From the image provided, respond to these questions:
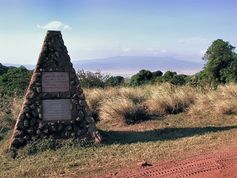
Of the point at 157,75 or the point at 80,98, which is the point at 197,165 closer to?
the point at 80,98

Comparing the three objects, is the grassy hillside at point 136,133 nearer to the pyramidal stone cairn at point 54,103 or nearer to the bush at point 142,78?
the pyramidal stone cairn at point 54,103

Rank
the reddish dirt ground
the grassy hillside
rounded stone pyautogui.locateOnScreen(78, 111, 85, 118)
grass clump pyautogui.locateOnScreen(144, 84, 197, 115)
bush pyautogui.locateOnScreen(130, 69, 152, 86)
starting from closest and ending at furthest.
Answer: the reddish dirt ground < the grassy hillside < rounded stone pyautogui.locateOnScreen(78, 111, 85, 118) < grass clump pyautogui.locateOnScreen(144, 84, 197, 115) < bush pyautogui.locateOnScreen(130, 69, 152, 86)

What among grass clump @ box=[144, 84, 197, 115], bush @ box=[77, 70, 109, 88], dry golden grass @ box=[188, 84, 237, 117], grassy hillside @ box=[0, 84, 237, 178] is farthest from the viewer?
bush @ box=[77, 70, 109, 88]

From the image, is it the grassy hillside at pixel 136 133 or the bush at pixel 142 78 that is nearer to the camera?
the grassy hillside at pixel 136 133

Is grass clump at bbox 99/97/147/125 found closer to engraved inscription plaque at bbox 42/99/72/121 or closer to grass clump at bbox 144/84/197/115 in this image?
grass clump at bbox 144/84/197/115

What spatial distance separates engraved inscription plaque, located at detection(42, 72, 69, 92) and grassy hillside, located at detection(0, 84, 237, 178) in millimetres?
1121

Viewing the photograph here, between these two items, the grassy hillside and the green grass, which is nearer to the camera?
the green grass

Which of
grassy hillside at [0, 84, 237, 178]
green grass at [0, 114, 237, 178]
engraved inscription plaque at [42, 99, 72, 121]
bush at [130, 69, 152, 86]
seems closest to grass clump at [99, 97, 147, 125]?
grassy hillside at [0, 84, 237, 178]

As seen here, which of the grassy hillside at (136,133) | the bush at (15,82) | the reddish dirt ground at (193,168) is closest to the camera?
the reddish dirt ground at (193,168)

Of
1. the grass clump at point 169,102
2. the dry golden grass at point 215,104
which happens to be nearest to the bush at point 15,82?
the grass clump at point 169,102

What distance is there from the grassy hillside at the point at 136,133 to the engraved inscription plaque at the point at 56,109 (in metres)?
0.57

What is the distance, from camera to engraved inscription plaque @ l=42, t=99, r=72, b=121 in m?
11.4

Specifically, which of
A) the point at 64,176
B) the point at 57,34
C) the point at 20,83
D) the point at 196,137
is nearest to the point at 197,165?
the point at 64,176

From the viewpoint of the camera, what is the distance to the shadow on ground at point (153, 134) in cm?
1184
